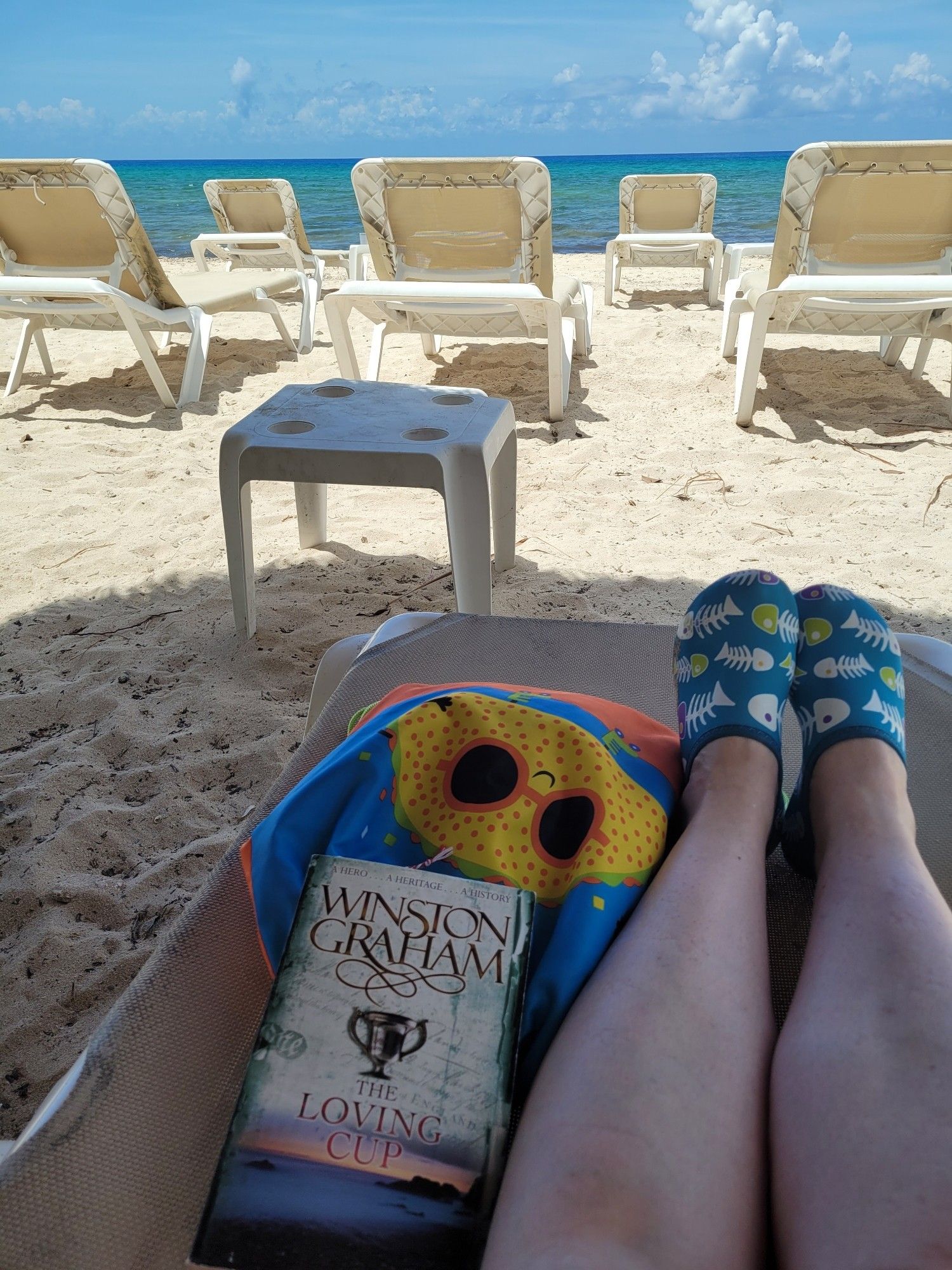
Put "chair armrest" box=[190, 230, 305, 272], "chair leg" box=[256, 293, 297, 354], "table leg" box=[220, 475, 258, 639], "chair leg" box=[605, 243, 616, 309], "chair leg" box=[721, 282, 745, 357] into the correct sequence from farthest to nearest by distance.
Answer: "chair leg" box=[605, 243, 616, 309] < "chair armrest" box=[190, 230, 305, 272] < "chair leg" box=[256, 293, 297, 354] < "chair leg" box=[721, 282, 745, 357] < "table leg" box=[220, 475, 258, 639]

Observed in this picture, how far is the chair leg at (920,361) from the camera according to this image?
12.1 feet

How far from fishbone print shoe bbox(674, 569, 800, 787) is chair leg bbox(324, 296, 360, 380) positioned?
2.45m

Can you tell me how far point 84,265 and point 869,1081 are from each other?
12.8ft

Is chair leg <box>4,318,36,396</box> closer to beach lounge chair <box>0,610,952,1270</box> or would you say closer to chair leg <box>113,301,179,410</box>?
chair leg <box>113,301,179,410</box>

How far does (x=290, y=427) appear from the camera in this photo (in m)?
1.87

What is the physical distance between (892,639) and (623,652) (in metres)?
0.38

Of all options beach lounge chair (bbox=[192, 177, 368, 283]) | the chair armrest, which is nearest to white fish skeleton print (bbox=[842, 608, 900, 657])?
beach lounge chair (bbox=[192, 177, 368, 283])

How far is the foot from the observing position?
101cm

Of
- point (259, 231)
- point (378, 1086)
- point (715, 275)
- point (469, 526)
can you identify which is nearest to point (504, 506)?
point (469, 526)

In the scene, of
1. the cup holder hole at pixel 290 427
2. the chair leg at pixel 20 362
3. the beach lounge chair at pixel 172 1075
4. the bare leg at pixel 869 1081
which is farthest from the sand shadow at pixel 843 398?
the chair leg at pixel 20 362

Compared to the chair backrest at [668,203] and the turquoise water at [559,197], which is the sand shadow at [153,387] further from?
the turquoise water at [559,197]

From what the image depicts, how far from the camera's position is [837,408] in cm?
349

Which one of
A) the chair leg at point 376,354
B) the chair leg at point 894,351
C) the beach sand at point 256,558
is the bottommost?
the beach sand at point 256,558

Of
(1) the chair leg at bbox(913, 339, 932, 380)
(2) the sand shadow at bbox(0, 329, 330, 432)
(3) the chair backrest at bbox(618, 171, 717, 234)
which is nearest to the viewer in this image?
(2) the sand shadow at bbox(0, 329, 330, 432)
